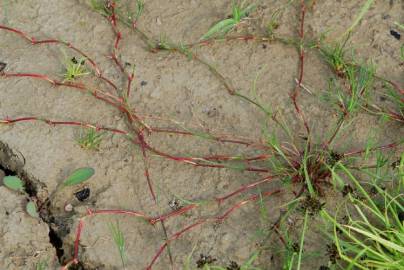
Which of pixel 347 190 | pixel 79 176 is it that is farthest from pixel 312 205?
pixel 79 176

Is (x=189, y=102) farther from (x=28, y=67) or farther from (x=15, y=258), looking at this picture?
(x=15, y=258)

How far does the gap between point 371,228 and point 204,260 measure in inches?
21.5

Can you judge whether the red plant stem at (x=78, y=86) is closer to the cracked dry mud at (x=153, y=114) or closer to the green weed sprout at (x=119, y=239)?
the cracked dry mud at (x=153, y=114)

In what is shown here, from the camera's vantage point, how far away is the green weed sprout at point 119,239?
Answer: 86.4 inches

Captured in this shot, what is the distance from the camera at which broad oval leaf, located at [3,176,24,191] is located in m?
2.35

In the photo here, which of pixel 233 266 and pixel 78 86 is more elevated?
pixel 78 86

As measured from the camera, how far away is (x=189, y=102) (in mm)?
2564

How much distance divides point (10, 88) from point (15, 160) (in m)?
0.32

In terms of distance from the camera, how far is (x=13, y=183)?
235cm

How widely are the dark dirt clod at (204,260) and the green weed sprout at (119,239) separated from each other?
9.8 inches

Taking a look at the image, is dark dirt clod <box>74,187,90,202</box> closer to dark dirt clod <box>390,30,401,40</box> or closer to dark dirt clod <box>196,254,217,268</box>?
dark dirt clod <box>196,254,217,268</box>

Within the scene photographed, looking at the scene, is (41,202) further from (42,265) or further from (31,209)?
(42,265)

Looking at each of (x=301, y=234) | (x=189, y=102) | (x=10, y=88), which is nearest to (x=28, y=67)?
(x=10, y=88)

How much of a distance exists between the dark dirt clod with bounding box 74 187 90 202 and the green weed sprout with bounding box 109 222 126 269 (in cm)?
15
